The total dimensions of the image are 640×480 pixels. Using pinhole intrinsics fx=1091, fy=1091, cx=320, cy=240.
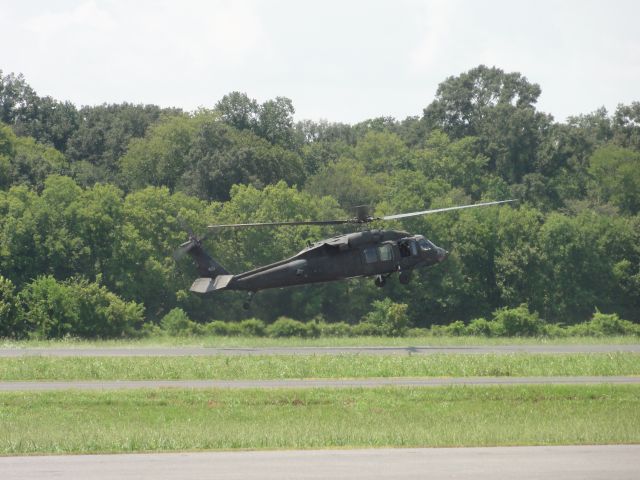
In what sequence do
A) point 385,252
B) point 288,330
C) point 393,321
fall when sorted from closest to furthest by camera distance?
point 385,252, point 288,330, point 393,321

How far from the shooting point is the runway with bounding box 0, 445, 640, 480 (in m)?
18.9

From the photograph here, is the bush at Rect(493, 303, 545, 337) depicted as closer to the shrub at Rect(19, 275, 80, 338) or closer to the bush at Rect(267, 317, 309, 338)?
the bush at Rect(267, 317, 309, 338)

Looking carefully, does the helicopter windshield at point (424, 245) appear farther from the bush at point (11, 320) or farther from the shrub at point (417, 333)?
the bush at point (11, 320)

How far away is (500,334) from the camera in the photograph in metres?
57.9

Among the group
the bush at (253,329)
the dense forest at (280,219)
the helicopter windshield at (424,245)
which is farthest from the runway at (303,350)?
the bush at (253,329)

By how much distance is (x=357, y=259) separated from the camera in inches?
1777

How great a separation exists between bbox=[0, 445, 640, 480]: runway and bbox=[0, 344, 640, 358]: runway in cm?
2222

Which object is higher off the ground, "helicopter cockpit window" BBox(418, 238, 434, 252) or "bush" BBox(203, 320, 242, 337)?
"helicopter cockpit window" BBox(418, 238, 434, 252)

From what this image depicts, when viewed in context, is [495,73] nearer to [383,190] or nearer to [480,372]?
[383,190]

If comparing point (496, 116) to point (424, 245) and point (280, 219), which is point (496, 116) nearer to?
point (280, 219)

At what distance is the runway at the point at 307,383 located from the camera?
109ft

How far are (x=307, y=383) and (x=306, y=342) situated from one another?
59.0ft

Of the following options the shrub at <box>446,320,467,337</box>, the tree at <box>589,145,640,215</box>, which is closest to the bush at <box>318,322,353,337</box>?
the shrub at <box>446,320,467,337</box>

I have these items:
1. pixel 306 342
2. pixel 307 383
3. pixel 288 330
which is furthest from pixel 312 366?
pixel 288 330
